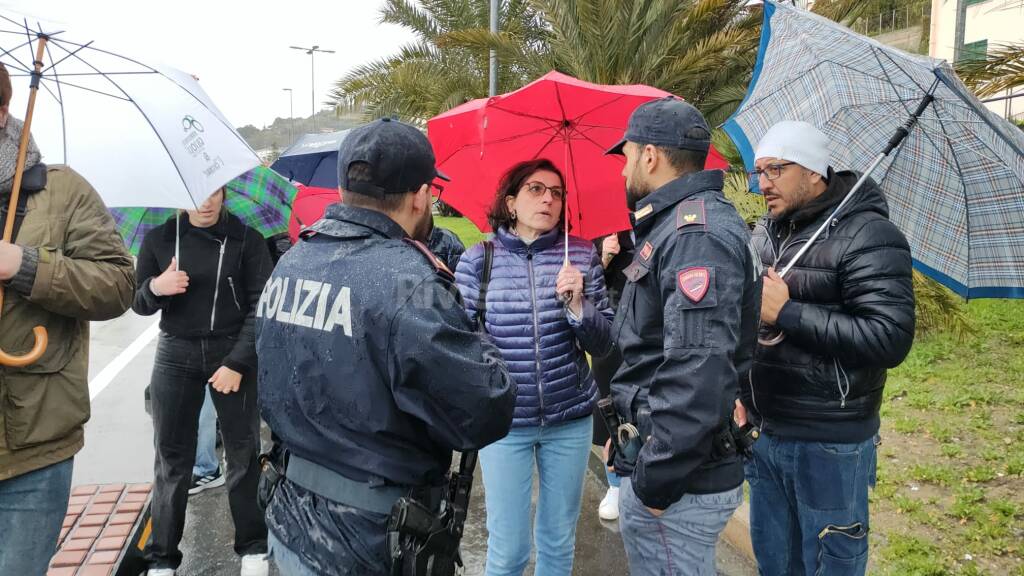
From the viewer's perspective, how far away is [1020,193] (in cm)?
246

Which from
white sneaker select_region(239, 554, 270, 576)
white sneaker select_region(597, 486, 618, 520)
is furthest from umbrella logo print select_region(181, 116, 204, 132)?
white sneaker select_region(597, 486, 618, 520)

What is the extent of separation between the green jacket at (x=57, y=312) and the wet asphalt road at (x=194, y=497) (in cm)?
174

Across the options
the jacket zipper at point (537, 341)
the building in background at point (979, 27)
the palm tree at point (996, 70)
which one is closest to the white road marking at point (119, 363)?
the jacket zipper at point (537, 341)

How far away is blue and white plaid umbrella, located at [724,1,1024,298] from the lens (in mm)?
2469

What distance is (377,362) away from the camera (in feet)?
5.79

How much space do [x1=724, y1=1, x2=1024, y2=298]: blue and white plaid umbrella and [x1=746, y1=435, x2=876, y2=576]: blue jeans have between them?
2.60 ft

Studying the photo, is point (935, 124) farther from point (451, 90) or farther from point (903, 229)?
point (451, 90)

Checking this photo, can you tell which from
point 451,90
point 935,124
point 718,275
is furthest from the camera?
point 451,90

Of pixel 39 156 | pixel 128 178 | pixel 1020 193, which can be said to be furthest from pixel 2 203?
pixel 1020 193

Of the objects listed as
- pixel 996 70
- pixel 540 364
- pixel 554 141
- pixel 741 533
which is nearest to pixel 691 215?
pixel 540 364

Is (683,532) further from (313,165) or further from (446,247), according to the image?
(313,165)

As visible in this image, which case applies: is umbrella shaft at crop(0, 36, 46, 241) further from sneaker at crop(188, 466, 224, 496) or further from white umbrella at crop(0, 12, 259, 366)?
sneaker at crop(188, 466, 224, 496)

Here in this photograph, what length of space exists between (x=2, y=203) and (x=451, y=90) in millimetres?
11344

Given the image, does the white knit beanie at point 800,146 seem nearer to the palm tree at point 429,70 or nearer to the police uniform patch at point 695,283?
the police uniform patch at point 695,283
